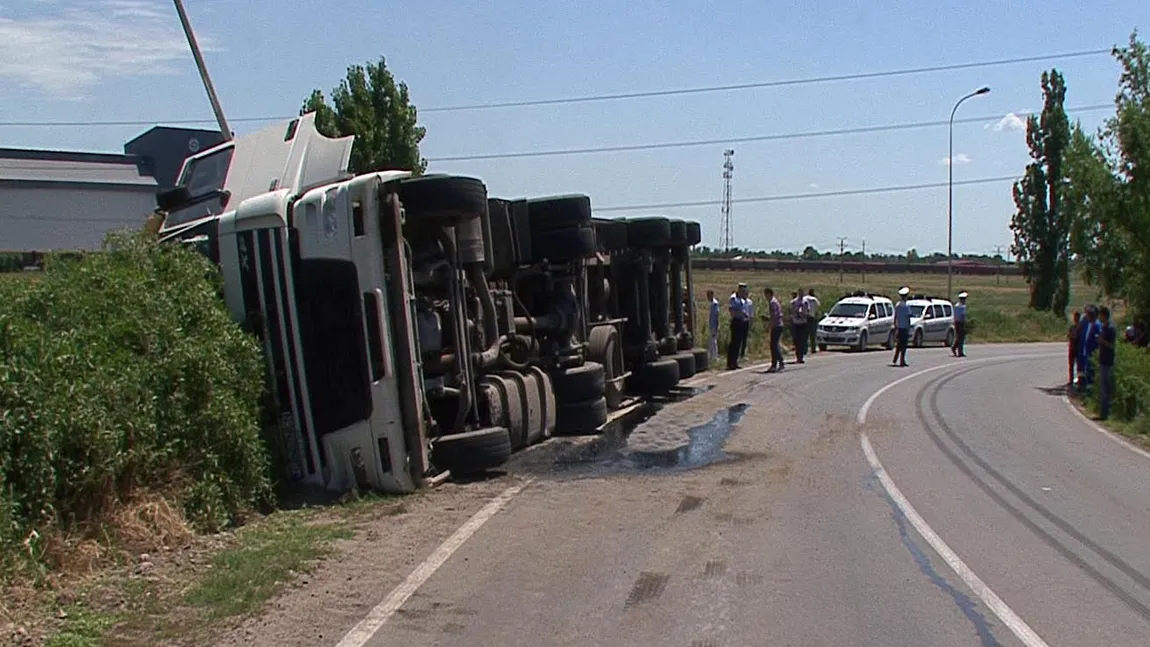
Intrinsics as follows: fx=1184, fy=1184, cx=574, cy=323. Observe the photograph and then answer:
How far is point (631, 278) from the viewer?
18.1m

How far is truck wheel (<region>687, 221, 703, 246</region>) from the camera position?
19836mm

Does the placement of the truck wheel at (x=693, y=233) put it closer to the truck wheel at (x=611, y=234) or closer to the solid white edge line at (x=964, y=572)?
the truck wheel at (x=611, y=234)

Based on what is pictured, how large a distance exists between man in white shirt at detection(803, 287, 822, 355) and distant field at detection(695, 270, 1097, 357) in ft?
4.69

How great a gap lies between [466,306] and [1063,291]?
1943 inches

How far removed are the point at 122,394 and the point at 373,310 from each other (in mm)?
2282

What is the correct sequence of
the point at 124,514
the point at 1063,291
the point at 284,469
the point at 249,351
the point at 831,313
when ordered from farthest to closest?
the point at 1063,291 < the point at 831,313 < the point at 284,469 < the point at 249,351 < the point at 124,514

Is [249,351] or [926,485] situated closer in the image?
[249,351]

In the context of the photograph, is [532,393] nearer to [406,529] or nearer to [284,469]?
[284,469]

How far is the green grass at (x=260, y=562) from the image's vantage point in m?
6.78

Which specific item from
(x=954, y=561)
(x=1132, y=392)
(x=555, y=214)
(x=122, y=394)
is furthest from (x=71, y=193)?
(x=954, y=561)

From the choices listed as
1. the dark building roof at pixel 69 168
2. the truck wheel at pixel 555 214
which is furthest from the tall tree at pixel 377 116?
the dark building roof at pixel 69 168

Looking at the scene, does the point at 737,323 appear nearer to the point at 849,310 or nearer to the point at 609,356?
the point at 609,356

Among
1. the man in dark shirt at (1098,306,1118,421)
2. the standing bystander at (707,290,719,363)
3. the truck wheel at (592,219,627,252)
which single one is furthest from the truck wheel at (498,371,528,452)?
the standing bystander at (707,290,719,363)

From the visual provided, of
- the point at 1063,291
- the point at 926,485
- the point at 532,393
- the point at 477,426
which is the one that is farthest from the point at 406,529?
the point at 1063,291
